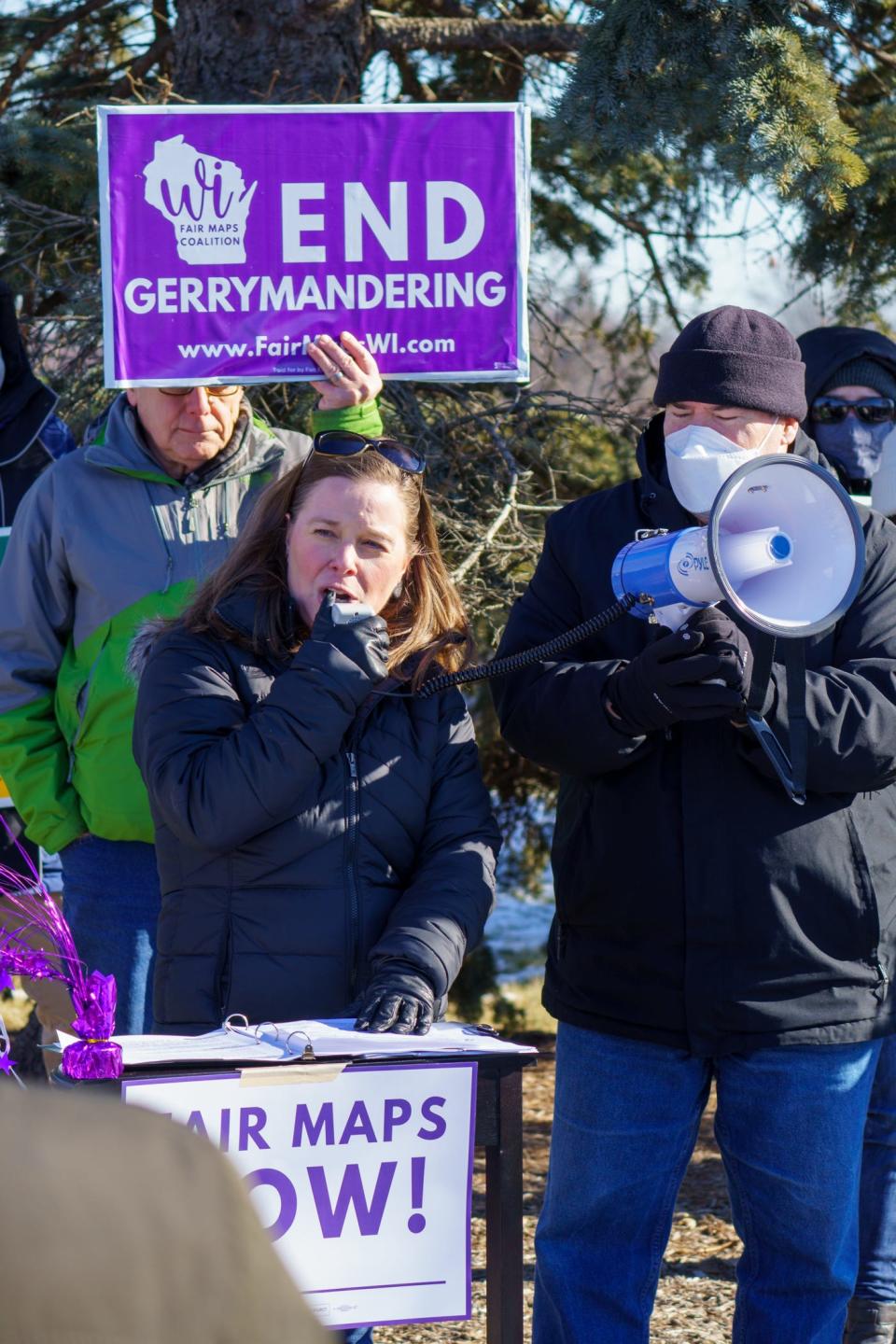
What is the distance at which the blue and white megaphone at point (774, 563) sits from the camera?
255 cm

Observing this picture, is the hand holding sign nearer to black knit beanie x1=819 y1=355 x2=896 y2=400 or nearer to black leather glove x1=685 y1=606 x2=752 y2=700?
black leather glove x1=685 y1=606 x2=752 y2=700

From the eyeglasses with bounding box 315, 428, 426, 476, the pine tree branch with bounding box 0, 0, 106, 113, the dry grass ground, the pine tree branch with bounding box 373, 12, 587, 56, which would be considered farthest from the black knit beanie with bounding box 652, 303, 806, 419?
the pine tree branch with bounding box 0, 0, 106, 113

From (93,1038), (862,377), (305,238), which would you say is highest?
(305,238)

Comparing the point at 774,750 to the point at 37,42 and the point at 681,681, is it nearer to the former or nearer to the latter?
A: the point at 681,681

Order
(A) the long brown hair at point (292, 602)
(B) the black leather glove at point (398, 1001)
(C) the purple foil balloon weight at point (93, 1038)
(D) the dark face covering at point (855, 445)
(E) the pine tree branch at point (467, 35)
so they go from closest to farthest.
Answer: (C) the purple foil balloon weight at point (93, 1038), (B) the black leather glove at point (398, 1001), (A) the long brown hair at point (292, 602), (D) the dark face covering at point (855, 445), (E) the pine tree branch at point (467, 35)

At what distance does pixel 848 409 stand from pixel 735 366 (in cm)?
115

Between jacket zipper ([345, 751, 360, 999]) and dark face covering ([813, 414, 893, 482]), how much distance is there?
5.54ft

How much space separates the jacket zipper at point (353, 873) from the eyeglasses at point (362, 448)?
591 millimetres

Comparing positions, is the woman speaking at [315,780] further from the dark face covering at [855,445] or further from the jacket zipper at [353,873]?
the dark face covering at [855,445]

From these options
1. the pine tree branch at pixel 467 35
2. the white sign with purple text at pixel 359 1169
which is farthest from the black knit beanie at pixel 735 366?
the pine tree branch at pixel 467 35

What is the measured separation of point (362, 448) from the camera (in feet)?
9.43

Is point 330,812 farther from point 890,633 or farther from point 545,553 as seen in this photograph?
point 890,633

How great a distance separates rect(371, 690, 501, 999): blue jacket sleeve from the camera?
101 inches

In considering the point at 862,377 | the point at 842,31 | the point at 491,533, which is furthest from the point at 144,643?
the point at 842,31
